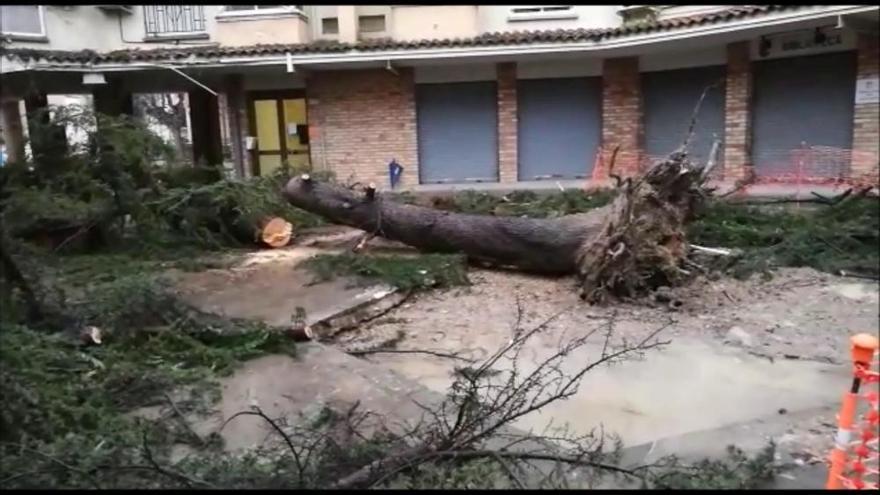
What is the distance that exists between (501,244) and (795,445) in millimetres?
3486

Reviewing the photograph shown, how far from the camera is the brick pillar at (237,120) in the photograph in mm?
10492

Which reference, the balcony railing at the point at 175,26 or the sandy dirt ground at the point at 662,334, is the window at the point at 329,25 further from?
the sandy dirt ground at the point at 662,334

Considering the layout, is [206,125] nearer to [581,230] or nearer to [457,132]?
[457,132]

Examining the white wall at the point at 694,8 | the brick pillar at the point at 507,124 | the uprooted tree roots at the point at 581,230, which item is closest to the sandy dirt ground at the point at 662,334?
the uprooted tree roots at the point at 581,230

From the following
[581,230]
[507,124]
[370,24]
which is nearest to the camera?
[581,230]

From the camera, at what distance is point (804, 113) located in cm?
185

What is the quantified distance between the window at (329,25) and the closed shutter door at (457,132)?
1.65 metres

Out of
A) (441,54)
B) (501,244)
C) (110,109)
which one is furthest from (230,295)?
(110,109)

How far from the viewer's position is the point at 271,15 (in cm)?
982

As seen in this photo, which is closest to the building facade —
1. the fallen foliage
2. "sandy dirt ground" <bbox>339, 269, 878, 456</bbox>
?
the fallen foliage

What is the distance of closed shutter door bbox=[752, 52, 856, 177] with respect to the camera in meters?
1.48

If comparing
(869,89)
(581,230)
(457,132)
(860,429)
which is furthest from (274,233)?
(869,89)

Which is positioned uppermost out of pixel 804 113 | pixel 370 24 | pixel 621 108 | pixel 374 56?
pixel 370 24

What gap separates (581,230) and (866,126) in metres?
4.28
